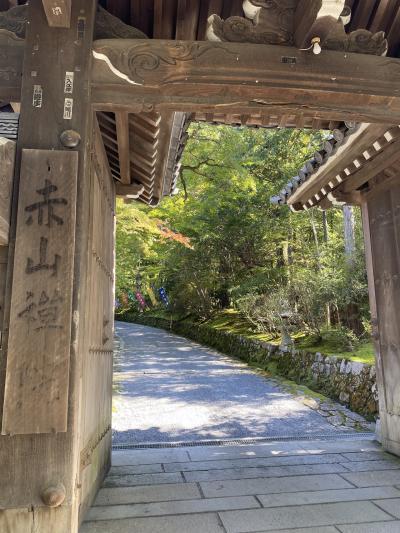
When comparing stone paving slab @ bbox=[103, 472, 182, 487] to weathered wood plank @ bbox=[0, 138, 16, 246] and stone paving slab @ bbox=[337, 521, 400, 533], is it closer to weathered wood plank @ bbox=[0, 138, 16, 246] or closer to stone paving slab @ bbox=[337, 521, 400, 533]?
stone paving slab @ bbox=[337, 521, 400, 533]

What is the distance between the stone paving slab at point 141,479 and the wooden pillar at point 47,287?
5.53 ft

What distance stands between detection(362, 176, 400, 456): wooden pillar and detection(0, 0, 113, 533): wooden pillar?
3995mm

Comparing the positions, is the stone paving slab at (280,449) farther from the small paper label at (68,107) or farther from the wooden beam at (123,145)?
the small paper label at (68,107)

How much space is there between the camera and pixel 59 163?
8.50ft

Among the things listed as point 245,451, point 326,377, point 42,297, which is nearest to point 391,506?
point 245,451

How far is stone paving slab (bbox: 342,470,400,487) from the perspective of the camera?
4062mm

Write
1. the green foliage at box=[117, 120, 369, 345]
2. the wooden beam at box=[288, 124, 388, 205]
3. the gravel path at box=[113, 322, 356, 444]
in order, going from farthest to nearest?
the green foliage at box=[117, 120, 369, 345] < the gravel path at box=[113, 322, 356, 444] < the wooden beam at box=[288, 124, 388, 205]

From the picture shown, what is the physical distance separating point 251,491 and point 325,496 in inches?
27.0

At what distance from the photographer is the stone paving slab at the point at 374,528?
3.08 m

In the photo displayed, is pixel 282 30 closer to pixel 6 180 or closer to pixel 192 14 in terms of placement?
pixel 192 14

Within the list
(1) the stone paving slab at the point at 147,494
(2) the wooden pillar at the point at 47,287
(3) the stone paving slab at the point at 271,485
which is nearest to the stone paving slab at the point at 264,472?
(3) the stone paving slab at the point at 271,485

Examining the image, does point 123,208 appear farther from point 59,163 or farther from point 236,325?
point 236,325

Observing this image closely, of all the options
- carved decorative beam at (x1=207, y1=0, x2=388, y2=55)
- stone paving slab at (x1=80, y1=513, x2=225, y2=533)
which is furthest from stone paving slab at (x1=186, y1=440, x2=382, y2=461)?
carved decorative beam at (x1=207, y1=0, x2=388, y2=55)

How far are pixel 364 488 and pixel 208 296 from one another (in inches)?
680
